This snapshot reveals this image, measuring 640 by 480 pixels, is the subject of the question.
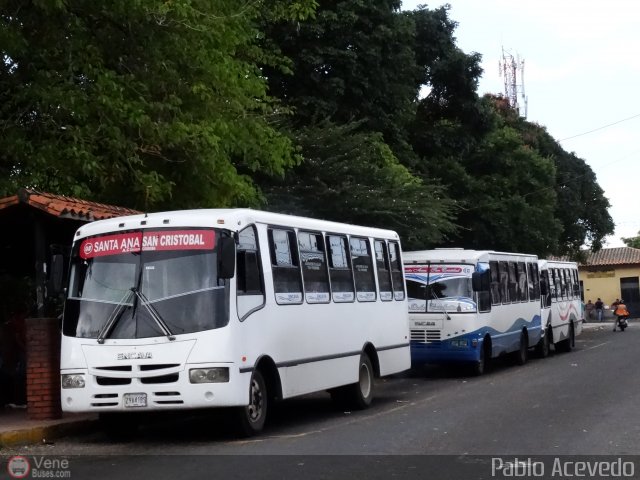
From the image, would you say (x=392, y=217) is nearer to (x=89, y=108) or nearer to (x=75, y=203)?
(x=89, y=108)

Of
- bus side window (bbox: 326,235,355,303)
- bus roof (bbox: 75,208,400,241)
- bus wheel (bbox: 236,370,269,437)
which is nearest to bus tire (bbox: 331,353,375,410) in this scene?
bus side window (bbox: 326,235,355,303)

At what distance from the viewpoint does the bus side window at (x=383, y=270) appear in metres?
18.1

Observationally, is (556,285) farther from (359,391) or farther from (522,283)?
(359,391)

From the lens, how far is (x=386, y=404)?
17.6 meters

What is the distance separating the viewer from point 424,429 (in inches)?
523

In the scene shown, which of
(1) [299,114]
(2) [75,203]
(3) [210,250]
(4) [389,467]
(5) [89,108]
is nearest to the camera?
(4) [389,467]

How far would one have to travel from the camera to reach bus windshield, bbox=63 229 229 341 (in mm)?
12523

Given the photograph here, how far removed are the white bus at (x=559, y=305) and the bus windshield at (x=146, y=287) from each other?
1895 centimetres

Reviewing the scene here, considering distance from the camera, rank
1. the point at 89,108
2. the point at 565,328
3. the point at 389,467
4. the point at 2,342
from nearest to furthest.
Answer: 1. the point at 389,467
2. the point at 2,342
3. the point at 89,108
4. the point at 565,328

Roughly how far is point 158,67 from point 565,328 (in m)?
19.7

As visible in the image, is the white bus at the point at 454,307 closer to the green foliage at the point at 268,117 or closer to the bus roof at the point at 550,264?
the green foliage at the point at 268,117

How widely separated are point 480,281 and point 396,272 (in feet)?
16.4

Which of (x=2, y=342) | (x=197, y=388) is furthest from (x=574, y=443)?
(x=2, y=342)

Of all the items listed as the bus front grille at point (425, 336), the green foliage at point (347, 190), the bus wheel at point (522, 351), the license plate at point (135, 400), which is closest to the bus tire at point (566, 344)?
the bus wheel at point (522, 351)
